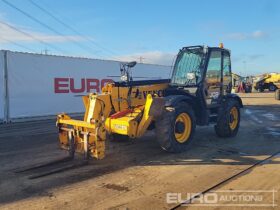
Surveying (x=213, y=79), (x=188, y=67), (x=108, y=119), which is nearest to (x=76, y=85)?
(x=188, y=67)

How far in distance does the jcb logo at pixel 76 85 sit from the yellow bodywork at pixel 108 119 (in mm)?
10341

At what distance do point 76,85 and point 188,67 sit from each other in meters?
10.6

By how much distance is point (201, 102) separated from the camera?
9078mm

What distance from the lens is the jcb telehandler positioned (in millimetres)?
7426

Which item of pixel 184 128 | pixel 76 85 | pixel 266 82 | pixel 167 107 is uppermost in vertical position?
pixel 266 82

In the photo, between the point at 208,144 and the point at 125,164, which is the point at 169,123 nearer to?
the point at 125,164

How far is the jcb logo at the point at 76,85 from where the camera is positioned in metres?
18.2

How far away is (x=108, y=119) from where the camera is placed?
779 cm

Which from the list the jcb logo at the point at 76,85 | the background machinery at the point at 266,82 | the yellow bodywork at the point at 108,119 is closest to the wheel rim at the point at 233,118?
the yellow bodywork at the point at 108,119

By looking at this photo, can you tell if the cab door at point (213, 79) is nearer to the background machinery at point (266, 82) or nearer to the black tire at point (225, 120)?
the black tire at point (225, 120)

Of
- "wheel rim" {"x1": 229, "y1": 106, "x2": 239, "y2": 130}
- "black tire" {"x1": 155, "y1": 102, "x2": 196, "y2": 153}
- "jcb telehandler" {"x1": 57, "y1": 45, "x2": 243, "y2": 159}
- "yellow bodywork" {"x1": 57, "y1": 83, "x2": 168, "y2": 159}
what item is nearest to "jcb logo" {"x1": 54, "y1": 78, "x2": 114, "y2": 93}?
"jcb telehandler" {"x1": 57, "y1": 45, "x2": 243, "y2": 159}

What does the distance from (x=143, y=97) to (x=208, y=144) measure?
2.19 metres

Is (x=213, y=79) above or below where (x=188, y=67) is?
below

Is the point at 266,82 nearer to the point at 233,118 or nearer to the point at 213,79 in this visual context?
the point at 233,118
